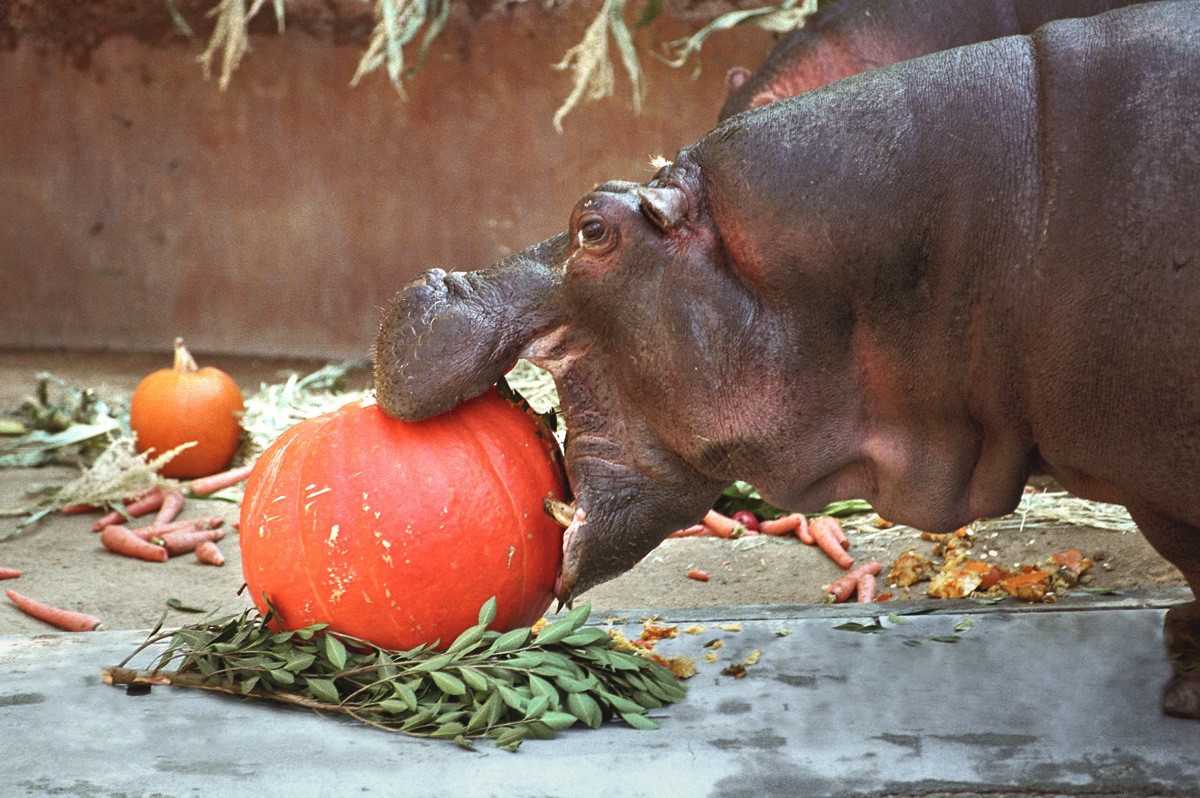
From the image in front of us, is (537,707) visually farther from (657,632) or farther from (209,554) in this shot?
(209,554)

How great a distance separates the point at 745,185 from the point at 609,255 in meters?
0.28

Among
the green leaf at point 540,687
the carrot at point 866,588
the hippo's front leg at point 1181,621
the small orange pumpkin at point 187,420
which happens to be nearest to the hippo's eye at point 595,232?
the green leaf at point 540,687

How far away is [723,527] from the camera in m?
4.59

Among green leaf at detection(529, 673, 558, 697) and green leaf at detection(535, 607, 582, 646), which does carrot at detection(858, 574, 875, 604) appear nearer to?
green leaf at detection(535, 607, 582, 646)

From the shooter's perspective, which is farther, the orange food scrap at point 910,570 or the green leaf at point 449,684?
the orange food scrap at point 910,570

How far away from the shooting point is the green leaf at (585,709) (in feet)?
A: 7.72

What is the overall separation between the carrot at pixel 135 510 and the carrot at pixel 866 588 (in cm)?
267

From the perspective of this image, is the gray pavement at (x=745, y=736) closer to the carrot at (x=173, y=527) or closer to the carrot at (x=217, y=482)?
the carrot at (x=173, y=527)

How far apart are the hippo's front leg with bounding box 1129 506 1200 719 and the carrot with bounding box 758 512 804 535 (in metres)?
1.83

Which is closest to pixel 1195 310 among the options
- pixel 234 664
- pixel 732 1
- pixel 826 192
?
pixel 826 192

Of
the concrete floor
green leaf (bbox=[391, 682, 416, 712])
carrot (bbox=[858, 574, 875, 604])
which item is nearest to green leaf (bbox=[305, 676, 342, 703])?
green leaf (bbox=[391, 682, 416, 712])

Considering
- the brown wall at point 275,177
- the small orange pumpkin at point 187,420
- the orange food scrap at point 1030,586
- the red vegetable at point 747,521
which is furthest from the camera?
the brown wall at point 275,177

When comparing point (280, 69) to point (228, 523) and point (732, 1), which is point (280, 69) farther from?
point (228, 523)

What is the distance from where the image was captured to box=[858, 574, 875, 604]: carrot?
12.6 feet
